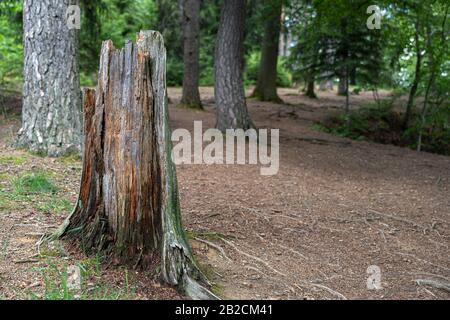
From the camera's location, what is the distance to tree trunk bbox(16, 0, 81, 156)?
7250mm

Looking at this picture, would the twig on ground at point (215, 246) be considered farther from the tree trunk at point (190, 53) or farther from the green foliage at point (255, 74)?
the green foliage at point (255, 74)

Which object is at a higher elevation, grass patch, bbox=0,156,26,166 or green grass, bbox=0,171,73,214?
grass patch, bbox=0,156,26,166

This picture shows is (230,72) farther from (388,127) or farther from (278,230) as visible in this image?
(388,127)

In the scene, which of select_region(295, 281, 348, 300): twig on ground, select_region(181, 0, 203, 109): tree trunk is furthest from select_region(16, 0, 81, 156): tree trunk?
select_region(181, 0, 203, 109): tree trunk

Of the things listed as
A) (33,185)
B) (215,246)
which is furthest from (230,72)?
(215,246)

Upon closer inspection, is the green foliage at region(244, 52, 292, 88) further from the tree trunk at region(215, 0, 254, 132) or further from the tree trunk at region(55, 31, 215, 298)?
the tree trunk at region(55, 31, 215, 298)

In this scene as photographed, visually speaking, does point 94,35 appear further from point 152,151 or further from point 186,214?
point 152,151

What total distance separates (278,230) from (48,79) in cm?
397

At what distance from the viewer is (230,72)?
1073 centimetres

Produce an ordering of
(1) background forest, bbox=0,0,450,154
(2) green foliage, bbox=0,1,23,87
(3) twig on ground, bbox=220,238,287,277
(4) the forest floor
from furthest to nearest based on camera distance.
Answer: (1) background forest, bbox=0,0,450,154
(2) green foliage, bbox=0,1,23,87
(3) twig on ground, bbox=220,238,287,277
(4) the forest floor

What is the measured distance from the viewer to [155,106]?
4.05 m

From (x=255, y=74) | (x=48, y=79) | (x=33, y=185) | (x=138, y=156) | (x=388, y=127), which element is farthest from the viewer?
(x=255, y=74)

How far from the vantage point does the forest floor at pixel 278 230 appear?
396cm

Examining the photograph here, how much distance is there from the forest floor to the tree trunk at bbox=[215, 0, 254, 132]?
4.51 feet
